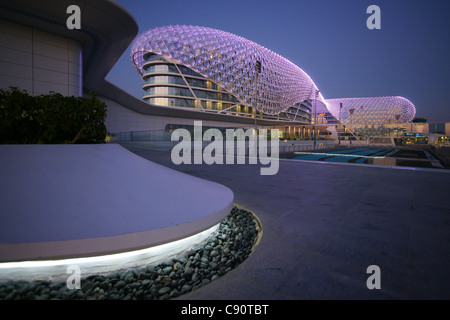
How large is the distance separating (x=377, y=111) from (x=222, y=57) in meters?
86.9

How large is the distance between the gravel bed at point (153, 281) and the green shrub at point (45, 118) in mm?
2701

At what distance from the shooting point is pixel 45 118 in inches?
163

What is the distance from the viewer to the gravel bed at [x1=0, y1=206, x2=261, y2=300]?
2361 mm

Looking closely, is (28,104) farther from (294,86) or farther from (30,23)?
(294,86)

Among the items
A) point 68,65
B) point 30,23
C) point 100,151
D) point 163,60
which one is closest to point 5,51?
point 30,23

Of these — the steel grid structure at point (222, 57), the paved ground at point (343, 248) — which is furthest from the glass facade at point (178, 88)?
the paved ground at point (343, 248)

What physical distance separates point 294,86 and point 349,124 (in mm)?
43416

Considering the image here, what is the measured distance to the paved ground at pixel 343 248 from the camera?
2.31 m

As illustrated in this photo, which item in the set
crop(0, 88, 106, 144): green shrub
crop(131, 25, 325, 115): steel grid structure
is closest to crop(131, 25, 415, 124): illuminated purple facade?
crop(131, 25, 325, 115): steel grid structure

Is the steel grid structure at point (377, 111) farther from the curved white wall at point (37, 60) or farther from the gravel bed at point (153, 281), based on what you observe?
the gravel bed at point (153, 281)
